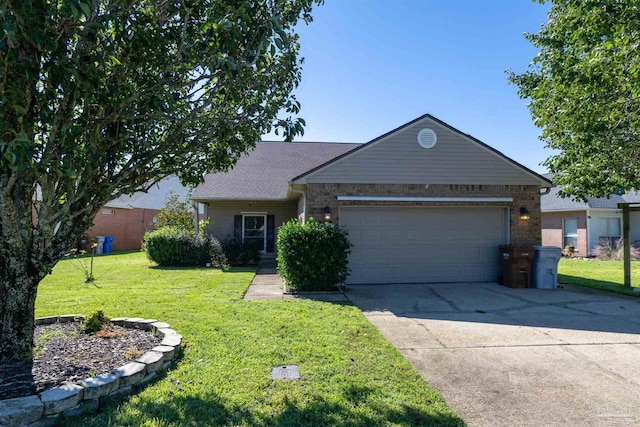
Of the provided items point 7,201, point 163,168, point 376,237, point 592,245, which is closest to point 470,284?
point 376,237

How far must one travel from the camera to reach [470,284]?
10.4m

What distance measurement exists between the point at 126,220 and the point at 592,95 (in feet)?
84.2

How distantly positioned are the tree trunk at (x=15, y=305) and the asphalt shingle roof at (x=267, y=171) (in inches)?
419

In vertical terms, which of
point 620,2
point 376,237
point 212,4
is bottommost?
point 376,237

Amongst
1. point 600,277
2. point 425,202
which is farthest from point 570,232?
point 425,202

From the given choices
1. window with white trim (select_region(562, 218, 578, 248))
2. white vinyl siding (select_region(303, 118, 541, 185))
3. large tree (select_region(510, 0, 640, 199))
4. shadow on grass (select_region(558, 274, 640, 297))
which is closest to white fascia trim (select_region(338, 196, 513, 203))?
→ white vinyl siding (select_region(303, 118, 541, 185))

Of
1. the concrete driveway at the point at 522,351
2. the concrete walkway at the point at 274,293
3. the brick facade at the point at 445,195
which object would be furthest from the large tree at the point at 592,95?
the concrete walkway at the point at 274,293

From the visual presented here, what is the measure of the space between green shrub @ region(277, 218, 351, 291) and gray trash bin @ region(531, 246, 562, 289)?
210 inches

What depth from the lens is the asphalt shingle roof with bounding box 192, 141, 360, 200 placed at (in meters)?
16.1

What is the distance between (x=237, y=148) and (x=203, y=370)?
323 cm

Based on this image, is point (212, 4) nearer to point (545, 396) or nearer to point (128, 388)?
point (128, 388)

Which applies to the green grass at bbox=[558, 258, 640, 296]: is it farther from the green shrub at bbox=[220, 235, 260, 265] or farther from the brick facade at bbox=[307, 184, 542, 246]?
the green shrub at bbox=[220, 235, 260, 265]

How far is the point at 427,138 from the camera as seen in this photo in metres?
10.5

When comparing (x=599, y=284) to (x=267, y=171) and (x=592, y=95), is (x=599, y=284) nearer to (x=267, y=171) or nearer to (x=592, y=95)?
(x=592, y=95)
